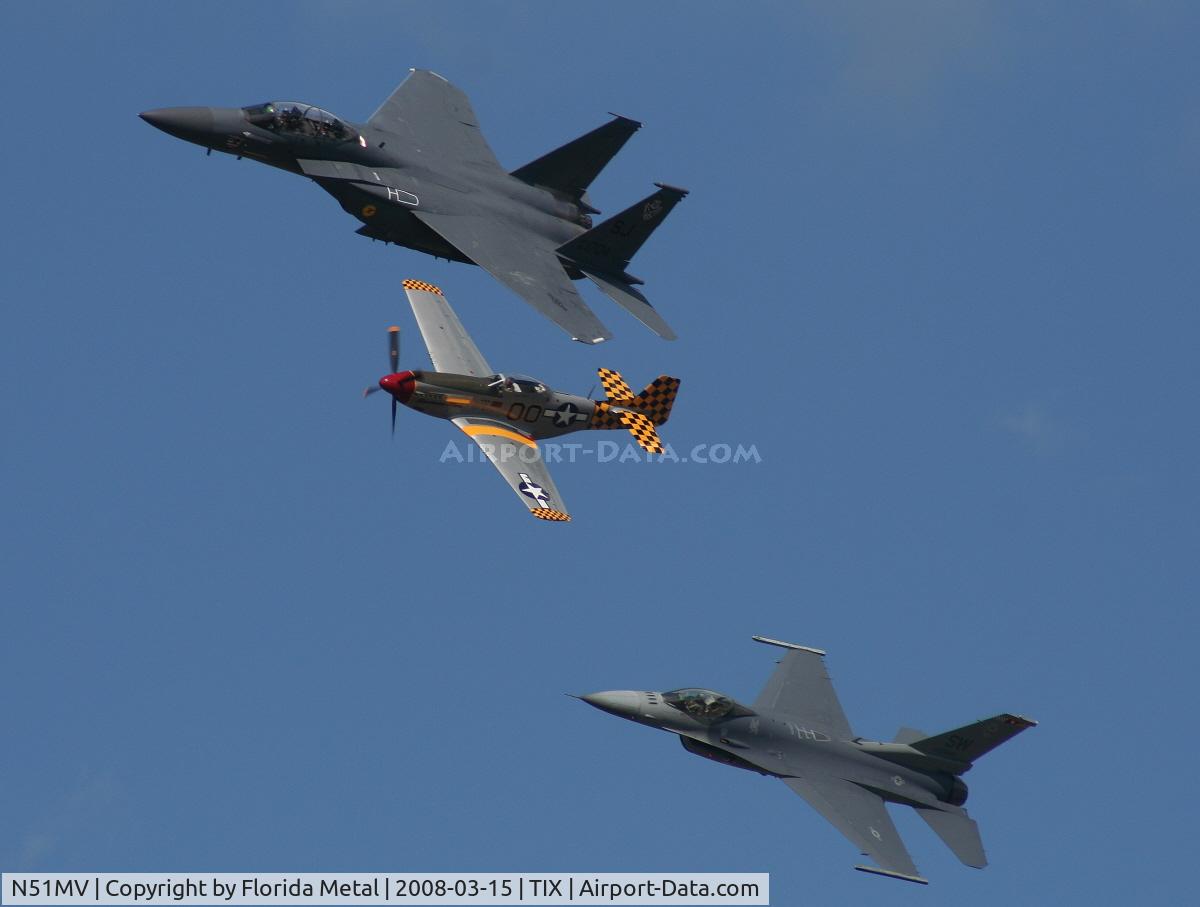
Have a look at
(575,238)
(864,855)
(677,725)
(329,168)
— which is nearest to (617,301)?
(575,238)

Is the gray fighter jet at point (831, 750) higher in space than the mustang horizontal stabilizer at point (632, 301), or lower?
lower

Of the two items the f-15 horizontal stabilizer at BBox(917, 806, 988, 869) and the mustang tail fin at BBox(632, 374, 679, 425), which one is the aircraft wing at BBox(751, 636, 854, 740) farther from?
the mustang tail fin at BBox(632, 374, 679, 425)

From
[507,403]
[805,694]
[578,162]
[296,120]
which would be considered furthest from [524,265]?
[805,694]

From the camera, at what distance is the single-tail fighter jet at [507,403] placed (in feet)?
167

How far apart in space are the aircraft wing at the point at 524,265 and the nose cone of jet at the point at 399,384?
3.58 m

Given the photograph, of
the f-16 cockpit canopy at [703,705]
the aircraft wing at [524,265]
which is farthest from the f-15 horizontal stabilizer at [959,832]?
the aircraft wing at [524,265]

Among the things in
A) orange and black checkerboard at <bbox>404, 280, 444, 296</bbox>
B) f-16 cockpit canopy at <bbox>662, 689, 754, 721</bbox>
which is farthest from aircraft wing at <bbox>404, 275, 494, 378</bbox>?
f-16 cockpit canopy at <bbox>662, 689, 754, 721</bbox>

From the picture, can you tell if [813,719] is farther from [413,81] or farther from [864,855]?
[413,81]

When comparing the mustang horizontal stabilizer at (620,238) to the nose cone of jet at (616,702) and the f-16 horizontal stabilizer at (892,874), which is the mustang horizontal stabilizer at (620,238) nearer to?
the nose cone of jet at (616,702)

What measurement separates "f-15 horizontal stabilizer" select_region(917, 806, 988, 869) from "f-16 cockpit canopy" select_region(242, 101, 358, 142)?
76.7 feet

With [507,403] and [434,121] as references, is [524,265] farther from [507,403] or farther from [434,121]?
[434,121]

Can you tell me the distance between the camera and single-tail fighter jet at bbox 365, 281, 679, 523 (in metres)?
50.8

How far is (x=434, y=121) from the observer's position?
58406 mm

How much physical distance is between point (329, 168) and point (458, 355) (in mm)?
6087
